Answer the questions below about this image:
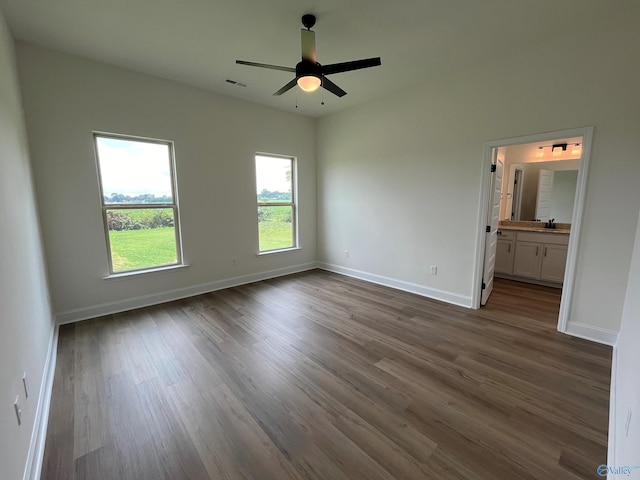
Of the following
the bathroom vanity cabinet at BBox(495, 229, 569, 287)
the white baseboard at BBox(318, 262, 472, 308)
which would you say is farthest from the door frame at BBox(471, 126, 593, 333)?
the bathroom vanity cabinet at BBox(495, 229, 569, 287)

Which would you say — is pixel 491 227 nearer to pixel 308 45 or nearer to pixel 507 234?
pixel 507 234

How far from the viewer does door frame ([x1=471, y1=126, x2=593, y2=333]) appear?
105 inches

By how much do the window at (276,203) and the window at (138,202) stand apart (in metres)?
1.43

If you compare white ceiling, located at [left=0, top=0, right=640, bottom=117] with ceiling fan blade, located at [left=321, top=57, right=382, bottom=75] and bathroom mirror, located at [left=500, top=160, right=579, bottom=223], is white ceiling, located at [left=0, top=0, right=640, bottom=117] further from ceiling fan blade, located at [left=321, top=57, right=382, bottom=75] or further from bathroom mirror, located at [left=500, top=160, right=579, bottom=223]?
bathroom mirror, located at [left=500, top=160, right=579, bottom=223]

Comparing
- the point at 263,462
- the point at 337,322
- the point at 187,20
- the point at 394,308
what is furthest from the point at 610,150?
the point at 187,20

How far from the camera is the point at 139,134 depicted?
3.45 meters

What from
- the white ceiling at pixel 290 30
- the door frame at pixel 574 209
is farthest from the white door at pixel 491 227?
the white ceiling at pixel 290 30

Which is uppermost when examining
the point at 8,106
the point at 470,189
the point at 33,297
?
the point at 8,106

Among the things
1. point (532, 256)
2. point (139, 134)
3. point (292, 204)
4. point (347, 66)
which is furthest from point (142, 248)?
point (532, 256)

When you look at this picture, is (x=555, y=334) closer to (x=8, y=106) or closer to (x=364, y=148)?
(x=364, y=148)

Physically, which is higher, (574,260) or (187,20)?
(187,20)

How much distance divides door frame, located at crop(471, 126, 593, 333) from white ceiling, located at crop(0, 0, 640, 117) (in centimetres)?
92

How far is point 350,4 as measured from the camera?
225cm

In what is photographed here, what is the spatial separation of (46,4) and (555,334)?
18.6 ft
